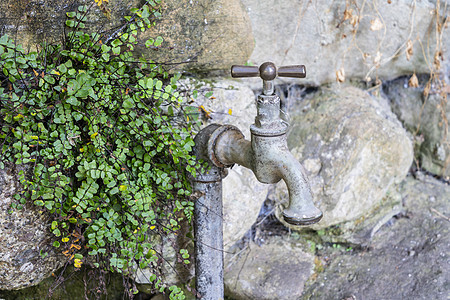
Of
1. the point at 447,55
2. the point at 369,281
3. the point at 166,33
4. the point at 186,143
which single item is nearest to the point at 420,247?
the point at 369,281

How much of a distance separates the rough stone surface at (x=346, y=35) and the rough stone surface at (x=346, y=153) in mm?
158

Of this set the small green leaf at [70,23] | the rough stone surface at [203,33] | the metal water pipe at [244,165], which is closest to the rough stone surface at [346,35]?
the rough stone surface at [203,33]

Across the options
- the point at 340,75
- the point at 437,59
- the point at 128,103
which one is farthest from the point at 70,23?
the point at 437,59

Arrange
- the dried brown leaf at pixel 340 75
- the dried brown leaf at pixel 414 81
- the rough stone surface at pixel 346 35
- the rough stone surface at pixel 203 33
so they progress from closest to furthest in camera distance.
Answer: the rough stone surface at pixel 203 33 → the rough stone surface at pixel 346 35 → the dried brown leaf at pixel 340 75 → the dried brown leaf at pixel 414 81

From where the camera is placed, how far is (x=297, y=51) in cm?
178

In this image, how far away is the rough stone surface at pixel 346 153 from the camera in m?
1.74

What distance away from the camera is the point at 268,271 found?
65.9 inches

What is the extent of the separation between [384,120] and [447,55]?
413 mm

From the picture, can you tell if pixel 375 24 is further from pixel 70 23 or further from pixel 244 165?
pixel 70 23

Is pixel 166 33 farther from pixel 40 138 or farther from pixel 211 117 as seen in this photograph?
pixel 40 138

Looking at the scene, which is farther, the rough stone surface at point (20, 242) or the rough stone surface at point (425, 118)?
the rough stone surface at point (425, 118)

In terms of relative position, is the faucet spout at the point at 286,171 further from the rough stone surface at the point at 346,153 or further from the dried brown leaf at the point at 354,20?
the dried brown leaf at the point at 354,20

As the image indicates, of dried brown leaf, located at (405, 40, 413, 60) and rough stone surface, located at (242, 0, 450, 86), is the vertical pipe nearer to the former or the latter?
rough stone surface, located at (242, 0, 450, 86)

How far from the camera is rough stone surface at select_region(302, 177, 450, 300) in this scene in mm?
1556
